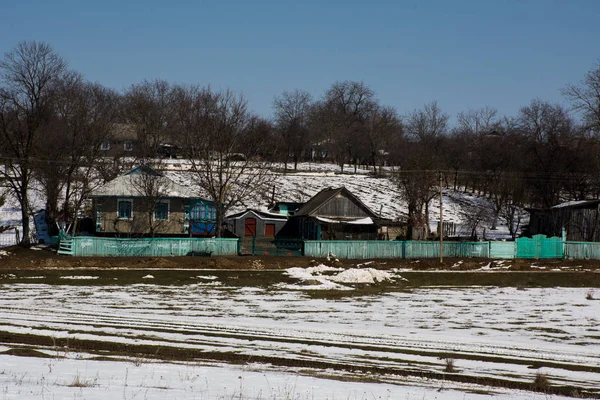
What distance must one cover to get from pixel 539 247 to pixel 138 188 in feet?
105

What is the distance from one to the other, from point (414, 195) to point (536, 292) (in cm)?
3811

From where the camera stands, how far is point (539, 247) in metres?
57.7

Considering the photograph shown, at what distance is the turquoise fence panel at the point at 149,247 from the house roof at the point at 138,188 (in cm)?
805

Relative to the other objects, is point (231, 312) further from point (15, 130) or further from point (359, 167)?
point (359, 167)

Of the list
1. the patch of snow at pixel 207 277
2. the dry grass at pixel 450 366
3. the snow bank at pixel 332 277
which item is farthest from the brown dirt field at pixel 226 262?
the dry grass at pixel 450 366

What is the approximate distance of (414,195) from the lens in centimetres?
7381

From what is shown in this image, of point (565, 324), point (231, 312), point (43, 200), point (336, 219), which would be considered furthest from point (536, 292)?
point (43, 200)

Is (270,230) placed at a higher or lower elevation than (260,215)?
lower

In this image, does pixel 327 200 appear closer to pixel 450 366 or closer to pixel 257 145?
pixel 257 145

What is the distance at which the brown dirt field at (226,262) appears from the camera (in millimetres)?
43344

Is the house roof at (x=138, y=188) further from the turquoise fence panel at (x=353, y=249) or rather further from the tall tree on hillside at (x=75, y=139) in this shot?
the turquoise fence panel at (x=353, y=249)

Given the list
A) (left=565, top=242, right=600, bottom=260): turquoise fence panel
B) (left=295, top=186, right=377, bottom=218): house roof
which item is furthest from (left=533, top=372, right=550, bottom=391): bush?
(left=295, top=186, right=377, bottom=218): house roof

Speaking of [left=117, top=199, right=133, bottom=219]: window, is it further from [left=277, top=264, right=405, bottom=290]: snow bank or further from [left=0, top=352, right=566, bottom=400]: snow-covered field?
[left=0, top=352, right=566, bottom=400]: snow-covered field

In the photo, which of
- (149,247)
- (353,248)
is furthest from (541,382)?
(353,248)
